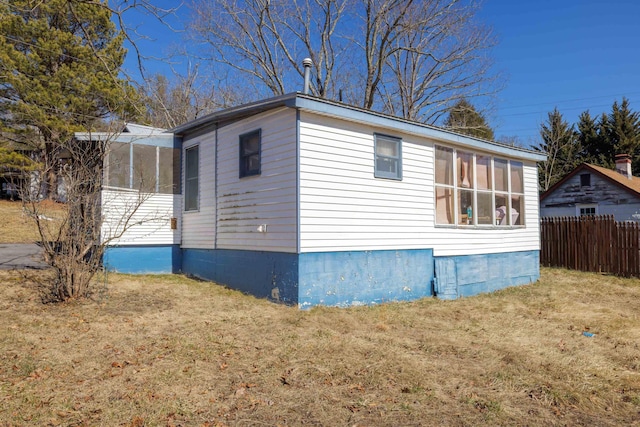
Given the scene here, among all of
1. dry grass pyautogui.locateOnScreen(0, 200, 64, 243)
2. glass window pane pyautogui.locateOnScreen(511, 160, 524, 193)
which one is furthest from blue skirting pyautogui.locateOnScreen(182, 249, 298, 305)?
glass window pane pyautogui.locateOnScreen(511, 160, 524, 193)

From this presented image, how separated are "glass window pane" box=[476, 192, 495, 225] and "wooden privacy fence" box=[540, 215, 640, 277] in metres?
4.91

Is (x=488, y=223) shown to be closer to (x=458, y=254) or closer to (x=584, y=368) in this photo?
(x=458, y=254)

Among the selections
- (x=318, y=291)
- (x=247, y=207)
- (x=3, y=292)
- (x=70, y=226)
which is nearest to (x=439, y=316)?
(x=318, y=291)

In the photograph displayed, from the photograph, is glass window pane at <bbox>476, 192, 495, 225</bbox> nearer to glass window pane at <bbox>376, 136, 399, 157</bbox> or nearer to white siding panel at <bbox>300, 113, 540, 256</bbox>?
white siding panel at <bbox>300, 113, 540, 256</bbox>

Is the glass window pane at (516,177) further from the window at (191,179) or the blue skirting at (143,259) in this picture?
the blue skirting at (143,259)

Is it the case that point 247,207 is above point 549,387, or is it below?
above

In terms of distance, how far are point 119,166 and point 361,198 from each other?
566 cm

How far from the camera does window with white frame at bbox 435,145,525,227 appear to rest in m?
10.1

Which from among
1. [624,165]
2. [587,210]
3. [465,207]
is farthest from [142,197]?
[624,165]

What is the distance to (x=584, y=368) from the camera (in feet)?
16.1

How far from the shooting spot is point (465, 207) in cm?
1054

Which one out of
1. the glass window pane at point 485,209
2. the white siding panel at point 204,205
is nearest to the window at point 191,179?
the white siding panel at point 204,205

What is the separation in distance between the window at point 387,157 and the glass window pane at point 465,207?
2102 millimetres

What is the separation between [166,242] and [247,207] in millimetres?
3198
